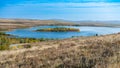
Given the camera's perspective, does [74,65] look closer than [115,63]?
No

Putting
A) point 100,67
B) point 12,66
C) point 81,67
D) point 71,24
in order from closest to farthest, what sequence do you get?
point 100,67, point 81,67, point 12,66, point 71,24

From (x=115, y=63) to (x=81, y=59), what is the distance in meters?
1.74

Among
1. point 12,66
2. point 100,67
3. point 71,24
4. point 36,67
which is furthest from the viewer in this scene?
point 71,24

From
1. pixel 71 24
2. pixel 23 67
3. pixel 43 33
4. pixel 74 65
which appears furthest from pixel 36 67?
pixel 71 24

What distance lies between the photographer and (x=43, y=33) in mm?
79938

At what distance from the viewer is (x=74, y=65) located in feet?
31.2

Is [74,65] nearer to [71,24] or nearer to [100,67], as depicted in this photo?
[100,67]

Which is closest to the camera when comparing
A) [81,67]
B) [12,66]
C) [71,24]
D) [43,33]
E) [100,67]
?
[100,67]

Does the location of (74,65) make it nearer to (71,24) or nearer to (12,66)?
(12,66)

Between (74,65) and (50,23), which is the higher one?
(74,65)

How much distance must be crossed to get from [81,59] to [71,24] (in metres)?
94.2

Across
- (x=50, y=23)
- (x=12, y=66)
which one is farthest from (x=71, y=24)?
(x=12, y=66)

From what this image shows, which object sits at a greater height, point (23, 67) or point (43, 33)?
point (23, 67)

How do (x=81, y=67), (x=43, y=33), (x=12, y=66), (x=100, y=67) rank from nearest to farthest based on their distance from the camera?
(x=100, y=67)
(x=81, y=67)
(x=12, y=66)
(x=43, y=33)
